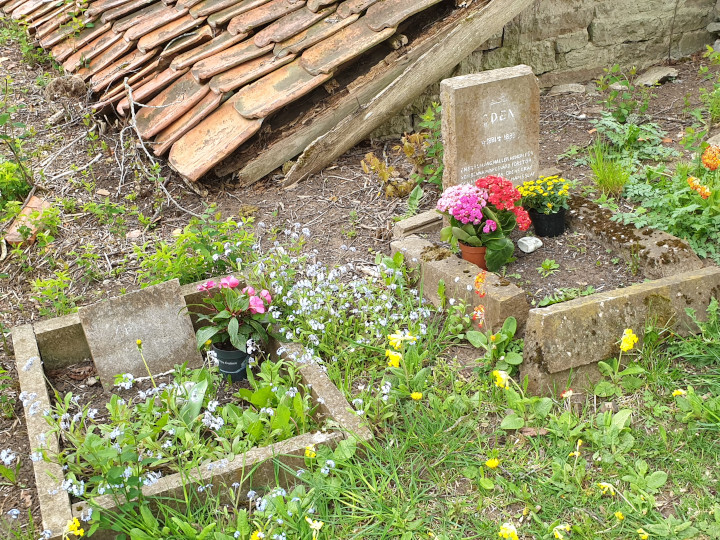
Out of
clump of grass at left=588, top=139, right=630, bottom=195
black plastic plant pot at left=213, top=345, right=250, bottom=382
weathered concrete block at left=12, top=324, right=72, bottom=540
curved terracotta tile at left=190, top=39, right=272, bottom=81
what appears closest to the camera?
weathered concrete block at left=12, top=324, right=72, bottom=540

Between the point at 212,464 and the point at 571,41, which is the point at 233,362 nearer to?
the point at 212,464

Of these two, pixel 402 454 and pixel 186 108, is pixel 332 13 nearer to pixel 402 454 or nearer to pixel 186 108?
pixel 186 108

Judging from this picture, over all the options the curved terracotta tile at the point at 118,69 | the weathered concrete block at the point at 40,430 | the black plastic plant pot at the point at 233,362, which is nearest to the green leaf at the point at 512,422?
the black plastic plant pot at the point at 233,362

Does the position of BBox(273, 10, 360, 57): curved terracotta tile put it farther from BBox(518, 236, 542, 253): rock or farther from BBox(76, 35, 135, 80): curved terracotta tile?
BBox(518, 236, 542, 253): rock

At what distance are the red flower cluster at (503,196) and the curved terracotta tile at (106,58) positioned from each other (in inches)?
130

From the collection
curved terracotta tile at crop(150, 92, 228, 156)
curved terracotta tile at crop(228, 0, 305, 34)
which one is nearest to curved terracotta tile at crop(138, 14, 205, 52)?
curved terracotta tile at crop(228, 0, 305, 34)

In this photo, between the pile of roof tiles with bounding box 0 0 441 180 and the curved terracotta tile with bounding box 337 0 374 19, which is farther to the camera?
the curved terracotta tile with bounding box 337 0 374 19

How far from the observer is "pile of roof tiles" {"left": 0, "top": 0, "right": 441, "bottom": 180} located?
485 centimetres

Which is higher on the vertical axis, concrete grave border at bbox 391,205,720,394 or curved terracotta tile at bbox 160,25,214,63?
curved terracotta tile at bbox 160,25,214,63

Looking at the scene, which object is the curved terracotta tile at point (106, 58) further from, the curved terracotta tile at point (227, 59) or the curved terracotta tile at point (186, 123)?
the curved terracotta tile at point (186, 123)

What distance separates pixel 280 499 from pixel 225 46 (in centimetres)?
343

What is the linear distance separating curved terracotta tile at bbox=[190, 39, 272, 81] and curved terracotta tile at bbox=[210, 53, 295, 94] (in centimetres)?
3

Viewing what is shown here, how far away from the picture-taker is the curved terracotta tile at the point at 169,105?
16.7ft

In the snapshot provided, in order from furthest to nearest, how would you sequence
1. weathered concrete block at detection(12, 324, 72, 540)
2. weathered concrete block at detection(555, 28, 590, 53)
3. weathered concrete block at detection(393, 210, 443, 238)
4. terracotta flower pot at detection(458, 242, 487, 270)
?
1. weathered concrete block at detection(555, 28, 590, 53)
2. weathered concrete block at detection(393, 210, 443, 238)
3. terracotta flower pot at detection(458, 242, 487, 270)
4. weathered concrete block at detection(12, 324, 72, 540)
